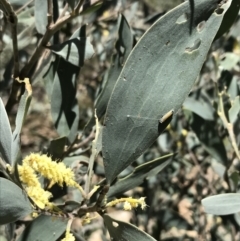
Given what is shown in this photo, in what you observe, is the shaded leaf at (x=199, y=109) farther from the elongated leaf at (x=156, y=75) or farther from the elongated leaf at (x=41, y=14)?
the elongated leaf at (x=156, y=75)

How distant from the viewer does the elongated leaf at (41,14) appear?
1.12 m

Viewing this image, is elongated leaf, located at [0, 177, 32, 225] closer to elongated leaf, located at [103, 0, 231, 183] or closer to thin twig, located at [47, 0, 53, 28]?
elongated leaf, located at [103, 0, 231, 183]

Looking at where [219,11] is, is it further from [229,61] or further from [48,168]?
[229,61]

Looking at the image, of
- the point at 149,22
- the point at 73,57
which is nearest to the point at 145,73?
the point at 73,57

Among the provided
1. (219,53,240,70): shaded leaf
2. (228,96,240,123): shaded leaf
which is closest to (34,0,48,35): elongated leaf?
(228,96,240,123): shaded leaf

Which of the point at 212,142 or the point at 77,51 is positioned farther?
the point at 212,142

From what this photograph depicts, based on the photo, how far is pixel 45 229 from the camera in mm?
912

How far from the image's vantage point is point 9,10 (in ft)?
3.10

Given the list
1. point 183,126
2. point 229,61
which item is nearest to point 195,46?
point 229,61

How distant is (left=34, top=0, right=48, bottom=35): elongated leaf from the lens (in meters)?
1.12

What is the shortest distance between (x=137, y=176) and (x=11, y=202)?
419 mm

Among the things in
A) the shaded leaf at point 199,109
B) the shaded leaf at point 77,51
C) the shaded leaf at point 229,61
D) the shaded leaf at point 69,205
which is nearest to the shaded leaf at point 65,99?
the shaded leaf at point 77,51

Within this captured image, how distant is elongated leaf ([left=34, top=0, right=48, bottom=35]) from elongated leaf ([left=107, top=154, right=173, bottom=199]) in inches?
14.0

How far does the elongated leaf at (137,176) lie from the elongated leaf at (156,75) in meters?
0.23
